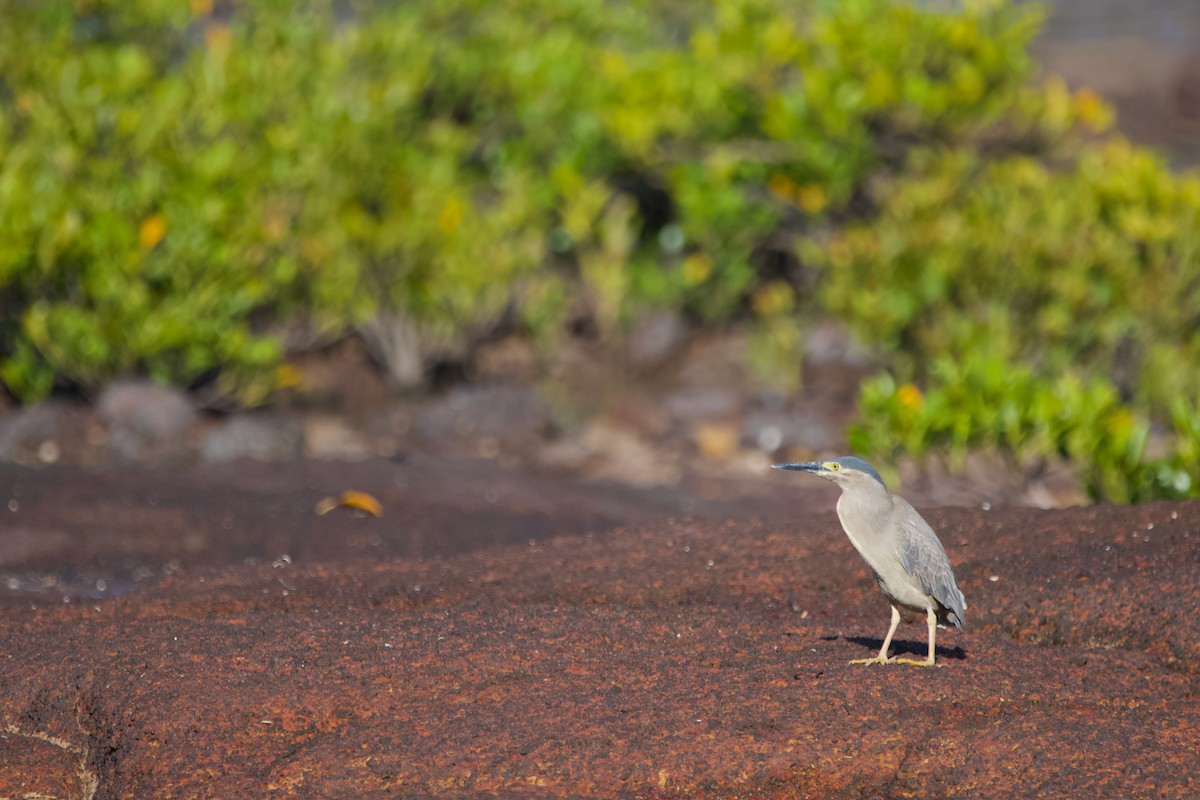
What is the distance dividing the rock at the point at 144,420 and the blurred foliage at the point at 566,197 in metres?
0.31

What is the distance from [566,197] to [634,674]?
8.02m

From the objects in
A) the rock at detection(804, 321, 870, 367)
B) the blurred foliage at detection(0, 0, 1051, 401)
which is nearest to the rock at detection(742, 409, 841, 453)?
the blurred foliage at detection(0, 0, 1051, 401)

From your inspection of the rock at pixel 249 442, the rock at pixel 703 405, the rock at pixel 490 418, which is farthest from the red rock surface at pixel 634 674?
the rock at pixel 703 405

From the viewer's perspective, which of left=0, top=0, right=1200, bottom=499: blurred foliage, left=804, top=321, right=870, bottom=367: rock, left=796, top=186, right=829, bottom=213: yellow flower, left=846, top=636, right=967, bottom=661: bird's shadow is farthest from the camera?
left=796, top=186, right=829, bottom=213: yellow flower

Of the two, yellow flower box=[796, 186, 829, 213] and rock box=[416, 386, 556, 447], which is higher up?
yellow flower box=[796, 186, 829, 213]

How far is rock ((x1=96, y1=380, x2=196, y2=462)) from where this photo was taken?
862 cm

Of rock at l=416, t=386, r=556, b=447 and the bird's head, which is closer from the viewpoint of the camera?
the bird's head

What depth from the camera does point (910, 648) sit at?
12.8ft

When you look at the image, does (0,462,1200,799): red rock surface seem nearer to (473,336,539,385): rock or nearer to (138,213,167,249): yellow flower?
(138,213,167,249): yellow flower

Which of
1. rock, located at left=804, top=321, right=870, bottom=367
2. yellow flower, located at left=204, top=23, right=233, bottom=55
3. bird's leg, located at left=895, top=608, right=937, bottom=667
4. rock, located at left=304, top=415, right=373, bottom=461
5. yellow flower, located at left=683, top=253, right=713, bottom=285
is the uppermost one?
yellow flower, located at left=204, top=23, right=233, bottom=55

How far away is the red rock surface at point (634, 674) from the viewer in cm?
311

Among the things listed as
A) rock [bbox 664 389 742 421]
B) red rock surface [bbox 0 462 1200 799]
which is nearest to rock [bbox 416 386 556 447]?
rock [bbox 664 389 742 421]

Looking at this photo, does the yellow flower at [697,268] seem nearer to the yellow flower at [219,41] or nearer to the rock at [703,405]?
the rock at [703,405]

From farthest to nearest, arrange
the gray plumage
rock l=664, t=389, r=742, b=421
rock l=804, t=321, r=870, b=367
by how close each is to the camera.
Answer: rock l=804, t=321, r=870, b=367 < rock l=664, t=389, r=742, b=421 < the gray plumage
